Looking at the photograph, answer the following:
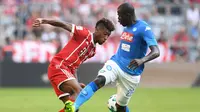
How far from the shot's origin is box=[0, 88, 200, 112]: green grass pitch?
1630cm

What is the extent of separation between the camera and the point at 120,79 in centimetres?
1187

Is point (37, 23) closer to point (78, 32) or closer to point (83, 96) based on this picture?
point (78, 32)

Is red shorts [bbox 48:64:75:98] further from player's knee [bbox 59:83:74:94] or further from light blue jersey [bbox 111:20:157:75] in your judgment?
light blue jersey [bbox 111:20:157:75]

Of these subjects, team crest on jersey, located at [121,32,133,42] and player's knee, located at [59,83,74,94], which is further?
team crest on jersey, located at [121,32,133,42]

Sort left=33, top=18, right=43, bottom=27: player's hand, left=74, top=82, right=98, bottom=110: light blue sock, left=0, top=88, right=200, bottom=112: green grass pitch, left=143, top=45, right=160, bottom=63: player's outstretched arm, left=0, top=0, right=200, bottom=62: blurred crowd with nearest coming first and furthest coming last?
left=74, top=82, right=98, bottom=110: light blue sock → left=143, top=45, right=160, bottom=63: player's outstretched arm → left=33, top=18, right=43, bottom=27: player's hand → left=0, top=88, right=200, bottom=112: green grass pitch → left=0, top=0, right=200, bottom=62: blurred crowd

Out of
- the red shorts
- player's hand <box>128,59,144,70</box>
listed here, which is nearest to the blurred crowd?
the red shorts

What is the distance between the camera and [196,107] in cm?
1692

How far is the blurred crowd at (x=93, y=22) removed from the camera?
25.6m

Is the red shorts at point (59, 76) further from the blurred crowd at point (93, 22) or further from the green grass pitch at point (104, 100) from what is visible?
the blurred crowd at point (93, 22)

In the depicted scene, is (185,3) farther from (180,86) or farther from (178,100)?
(178,100)

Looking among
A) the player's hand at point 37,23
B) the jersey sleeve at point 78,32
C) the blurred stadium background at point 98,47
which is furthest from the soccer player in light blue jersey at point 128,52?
the blurred stadium background at point 98,47

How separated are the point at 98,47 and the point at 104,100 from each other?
6.29 meters

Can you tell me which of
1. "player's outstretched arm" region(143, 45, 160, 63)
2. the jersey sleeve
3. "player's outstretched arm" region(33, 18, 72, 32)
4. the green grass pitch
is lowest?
the green grass pitch

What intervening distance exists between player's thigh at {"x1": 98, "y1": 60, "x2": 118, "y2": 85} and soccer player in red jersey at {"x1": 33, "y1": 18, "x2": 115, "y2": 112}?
425mm
